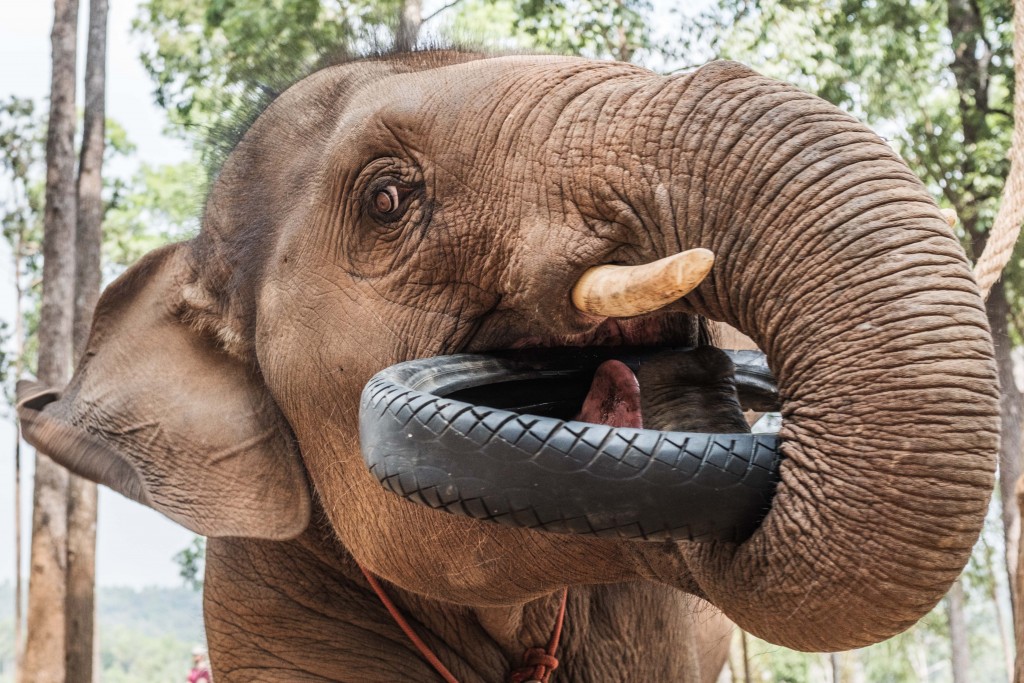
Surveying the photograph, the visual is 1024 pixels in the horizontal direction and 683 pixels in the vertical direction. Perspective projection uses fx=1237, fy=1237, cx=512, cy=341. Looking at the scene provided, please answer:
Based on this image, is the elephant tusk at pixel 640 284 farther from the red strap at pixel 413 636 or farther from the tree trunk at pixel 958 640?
the tree trunk at pixel 958 640

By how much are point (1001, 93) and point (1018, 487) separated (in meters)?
12.6

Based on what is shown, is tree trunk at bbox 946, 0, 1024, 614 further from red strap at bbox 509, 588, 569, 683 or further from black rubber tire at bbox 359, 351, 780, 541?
black rubber tire at bbox 359, 351, 780, 541

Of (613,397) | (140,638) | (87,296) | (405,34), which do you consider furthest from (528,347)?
(140,638)

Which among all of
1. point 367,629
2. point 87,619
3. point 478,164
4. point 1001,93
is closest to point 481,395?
point 478,164

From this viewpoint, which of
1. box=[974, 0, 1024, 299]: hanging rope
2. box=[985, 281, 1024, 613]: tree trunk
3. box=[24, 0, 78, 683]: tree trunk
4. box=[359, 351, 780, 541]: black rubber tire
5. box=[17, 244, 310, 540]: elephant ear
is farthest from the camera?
box=[24, 0, 78, 683]: tree trunk

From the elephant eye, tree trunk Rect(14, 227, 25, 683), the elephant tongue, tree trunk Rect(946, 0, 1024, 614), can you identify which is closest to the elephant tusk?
the elephant tongue

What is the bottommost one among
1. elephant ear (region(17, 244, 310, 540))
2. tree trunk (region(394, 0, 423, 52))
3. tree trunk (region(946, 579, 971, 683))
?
tree trunk (region(946, 579, 971, 683))

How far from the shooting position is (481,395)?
239 cm

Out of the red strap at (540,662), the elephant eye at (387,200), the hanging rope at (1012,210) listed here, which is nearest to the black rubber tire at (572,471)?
the elephant eye at (387,200)

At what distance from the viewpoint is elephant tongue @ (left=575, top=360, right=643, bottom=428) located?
88.0 inches

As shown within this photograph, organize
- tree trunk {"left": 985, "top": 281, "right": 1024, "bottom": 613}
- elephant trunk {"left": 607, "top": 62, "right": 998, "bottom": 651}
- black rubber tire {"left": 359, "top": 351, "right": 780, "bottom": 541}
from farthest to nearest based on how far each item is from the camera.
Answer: tree trunk {"left": 985, "top": 281, "right": 1024, "bottom": 613}
black rubber tire {"left": 359, "top": 351, "right": 780, "bottom": 541}
elephant trunk {"left": 607, "top": 62, "right": 998, "bottom": 651}

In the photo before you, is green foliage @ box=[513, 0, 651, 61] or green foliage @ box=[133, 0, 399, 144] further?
green foliage @ box=[513, 0, 651, 61]

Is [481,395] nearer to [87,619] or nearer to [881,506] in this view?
[881,506]

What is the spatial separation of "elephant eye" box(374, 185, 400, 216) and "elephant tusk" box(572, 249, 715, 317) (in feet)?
2.08
